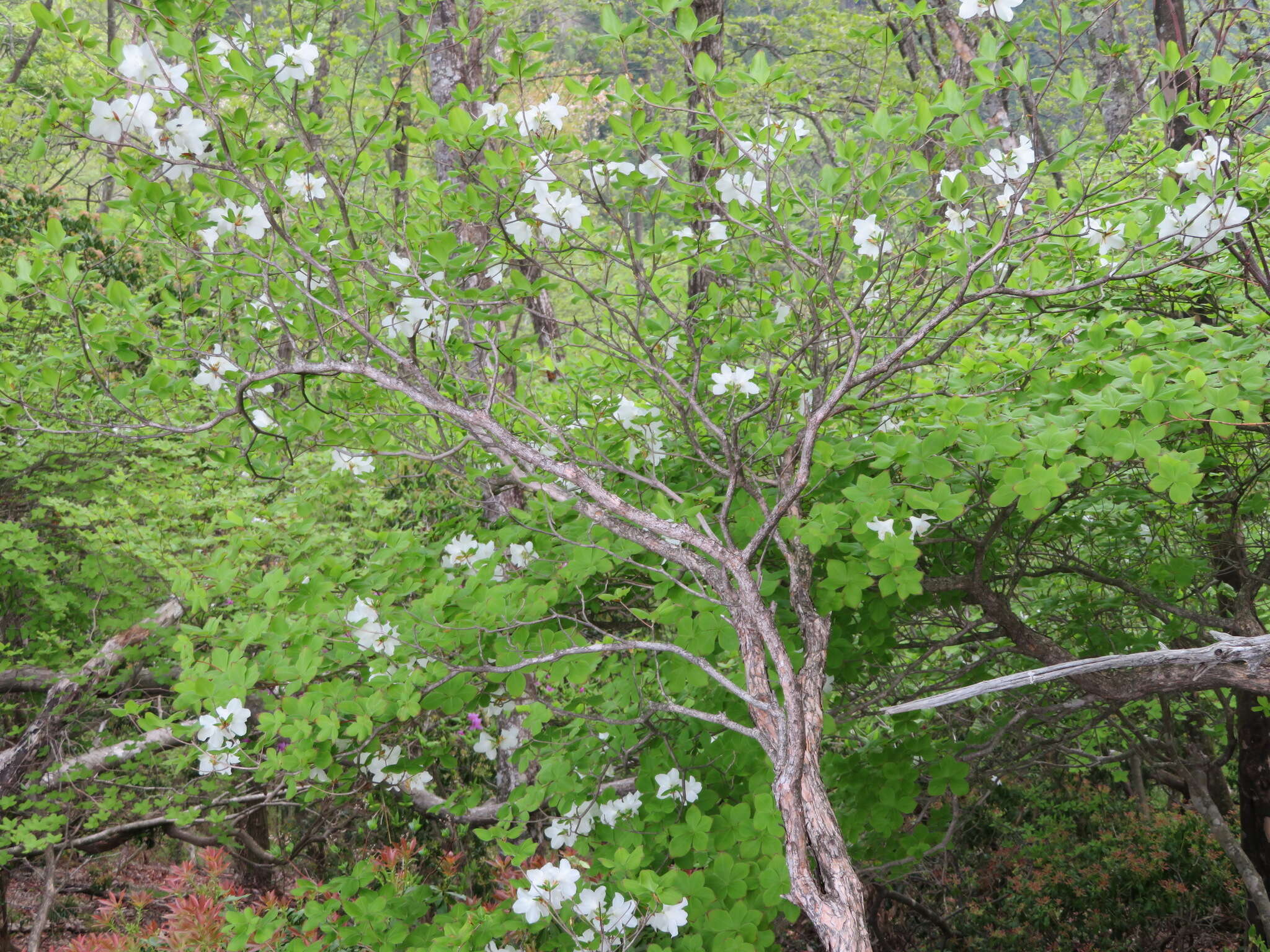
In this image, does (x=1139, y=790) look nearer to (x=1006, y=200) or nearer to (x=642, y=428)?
(x=642, y=428)

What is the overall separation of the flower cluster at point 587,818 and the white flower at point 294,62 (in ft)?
7.62

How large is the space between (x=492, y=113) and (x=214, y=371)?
42.9 inches

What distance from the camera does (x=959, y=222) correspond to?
102 inches

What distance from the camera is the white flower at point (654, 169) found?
7.73 ft

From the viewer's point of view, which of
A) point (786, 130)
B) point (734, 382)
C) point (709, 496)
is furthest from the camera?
point (709, 496)

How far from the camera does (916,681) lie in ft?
15.9

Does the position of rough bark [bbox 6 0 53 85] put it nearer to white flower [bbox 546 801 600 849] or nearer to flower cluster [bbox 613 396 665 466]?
flower cluster [bbox 613 396 665 466]

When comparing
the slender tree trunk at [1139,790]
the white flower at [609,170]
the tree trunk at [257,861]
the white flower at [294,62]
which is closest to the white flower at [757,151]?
the white flower at [609,170]

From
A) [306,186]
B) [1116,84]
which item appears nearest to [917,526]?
[306,186]

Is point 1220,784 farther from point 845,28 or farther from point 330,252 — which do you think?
point 845,28

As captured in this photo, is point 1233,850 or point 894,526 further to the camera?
point 1233,850

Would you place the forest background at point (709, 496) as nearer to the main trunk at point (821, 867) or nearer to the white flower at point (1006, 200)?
the main trunk at point (821, 867)

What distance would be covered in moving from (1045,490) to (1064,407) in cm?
35

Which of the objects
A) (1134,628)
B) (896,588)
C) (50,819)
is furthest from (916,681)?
(50,819)
